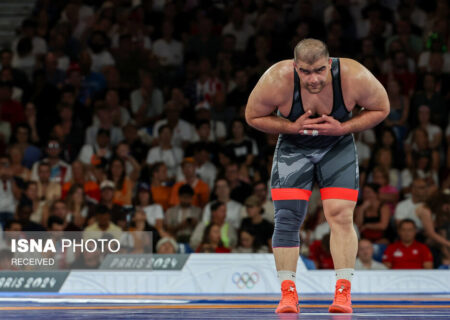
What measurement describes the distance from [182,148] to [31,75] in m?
2.74

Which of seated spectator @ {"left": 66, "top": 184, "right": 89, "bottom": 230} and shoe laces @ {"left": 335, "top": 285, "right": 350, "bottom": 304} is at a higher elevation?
shoe laces @ {"left": 335, "top": 285, "right": 350, "bottom": 304}

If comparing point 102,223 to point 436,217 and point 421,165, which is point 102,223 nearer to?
point 436,217

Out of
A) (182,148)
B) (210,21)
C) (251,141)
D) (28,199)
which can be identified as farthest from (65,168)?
(210,21)

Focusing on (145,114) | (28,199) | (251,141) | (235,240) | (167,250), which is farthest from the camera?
(145,114)

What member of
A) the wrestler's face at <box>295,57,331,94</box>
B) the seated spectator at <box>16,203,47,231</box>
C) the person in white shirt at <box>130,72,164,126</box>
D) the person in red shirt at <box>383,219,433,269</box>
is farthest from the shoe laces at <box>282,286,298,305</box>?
the person in white shirt at <box>130,72,164,126</box>

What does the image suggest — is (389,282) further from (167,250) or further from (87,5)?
(87,5)

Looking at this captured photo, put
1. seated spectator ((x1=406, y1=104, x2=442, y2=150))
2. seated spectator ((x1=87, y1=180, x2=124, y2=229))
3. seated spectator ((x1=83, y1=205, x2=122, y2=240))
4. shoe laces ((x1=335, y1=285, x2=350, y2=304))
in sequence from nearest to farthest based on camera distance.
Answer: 1. shoe laces ((x1=335, y1=285, x2=350, y2=304))
2. seated spectator ((x1=83, y1=205, x2=122, y2=240))
3. seated spectator ((x1=87, y1=180, x2=124, y2=229))
4. seated spectator ((x1=406, y1=104, x2=442, y2=150))

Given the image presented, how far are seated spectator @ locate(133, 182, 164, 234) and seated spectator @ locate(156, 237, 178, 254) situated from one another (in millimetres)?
545

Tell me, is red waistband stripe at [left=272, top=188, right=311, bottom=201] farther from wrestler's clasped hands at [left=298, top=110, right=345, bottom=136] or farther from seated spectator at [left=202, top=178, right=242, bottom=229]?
seated spectator at [left=202, top=178, right=242, bottom=229]

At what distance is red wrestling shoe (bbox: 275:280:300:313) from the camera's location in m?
4.51

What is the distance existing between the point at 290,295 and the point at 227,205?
4.35 meters

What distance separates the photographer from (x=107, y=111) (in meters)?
10.6

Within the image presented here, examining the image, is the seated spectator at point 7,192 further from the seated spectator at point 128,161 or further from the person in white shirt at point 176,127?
the person in white shirt at point 176,127

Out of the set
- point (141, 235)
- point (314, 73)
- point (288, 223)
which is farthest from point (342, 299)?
point (141, 235)
